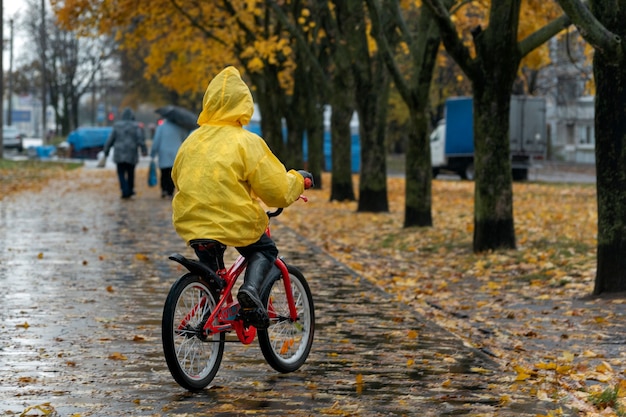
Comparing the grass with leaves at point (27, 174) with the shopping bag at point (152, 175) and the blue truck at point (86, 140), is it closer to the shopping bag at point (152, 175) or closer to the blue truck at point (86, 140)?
the shopping bag at point (152, 175)

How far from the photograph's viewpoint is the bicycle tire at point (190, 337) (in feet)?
22.1

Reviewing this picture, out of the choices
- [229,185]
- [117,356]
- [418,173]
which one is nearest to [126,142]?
[418,173]

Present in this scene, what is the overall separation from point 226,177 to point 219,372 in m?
1.34

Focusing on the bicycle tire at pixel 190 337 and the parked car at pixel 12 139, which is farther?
the parked car at pixel 12 139

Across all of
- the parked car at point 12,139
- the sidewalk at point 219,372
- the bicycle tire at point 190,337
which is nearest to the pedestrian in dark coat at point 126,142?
the sidewalk at point 219,372

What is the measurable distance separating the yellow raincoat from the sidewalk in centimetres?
92

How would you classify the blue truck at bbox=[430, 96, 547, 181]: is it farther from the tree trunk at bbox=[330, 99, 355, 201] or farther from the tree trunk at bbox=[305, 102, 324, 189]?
the tree trunk at bbox=[330, 99, 355, 201]

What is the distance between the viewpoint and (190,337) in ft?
23.0

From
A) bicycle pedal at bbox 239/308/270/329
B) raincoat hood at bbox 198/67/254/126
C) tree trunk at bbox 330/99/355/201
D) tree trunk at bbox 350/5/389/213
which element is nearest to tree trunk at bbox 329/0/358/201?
tree trunk at bbox 330/99/355/201

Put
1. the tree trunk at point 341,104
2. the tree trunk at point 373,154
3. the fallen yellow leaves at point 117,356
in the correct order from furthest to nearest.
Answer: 1. the tree trunk at point 341,104
2. the tree trunk at point 373,154
3. the fallen yellow leaves at point 117,356

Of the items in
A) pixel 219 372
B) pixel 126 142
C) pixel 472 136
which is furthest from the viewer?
pixel 472 136

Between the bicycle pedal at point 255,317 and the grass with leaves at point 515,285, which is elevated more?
the bicycle pedal at point 255,317

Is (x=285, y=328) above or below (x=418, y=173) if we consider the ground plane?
below

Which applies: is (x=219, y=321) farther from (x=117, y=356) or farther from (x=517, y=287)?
(x=517, y=287)
